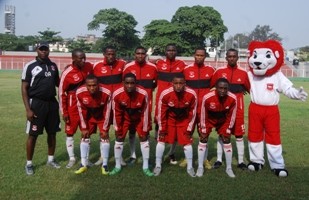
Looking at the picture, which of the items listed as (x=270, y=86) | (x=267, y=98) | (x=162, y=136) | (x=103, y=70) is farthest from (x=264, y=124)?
(x=103, y=70)

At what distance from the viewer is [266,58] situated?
6.97m

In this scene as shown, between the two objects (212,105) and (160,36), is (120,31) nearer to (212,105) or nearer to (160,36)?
(160,36)

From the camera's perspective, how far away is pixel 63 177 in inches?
250

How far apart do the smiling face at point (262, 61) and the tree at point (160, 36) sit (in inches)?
1945

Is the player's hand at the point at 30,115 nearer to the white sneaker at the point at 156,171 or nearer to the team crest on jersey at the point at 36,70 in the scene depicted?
the team crest on jersey at the point at 36,70

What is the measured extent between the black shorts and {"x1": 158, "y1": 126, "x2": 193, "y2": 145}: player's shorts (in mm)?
1874

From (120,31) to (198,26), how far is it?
1195cm

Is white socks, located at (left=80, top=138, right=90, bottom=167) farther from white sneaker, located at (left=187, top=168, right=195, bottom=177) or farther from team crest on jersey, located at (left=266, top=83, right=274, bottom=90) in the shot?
team crest on jersey, located at (left=266, top=83, right=274, bottom=90)

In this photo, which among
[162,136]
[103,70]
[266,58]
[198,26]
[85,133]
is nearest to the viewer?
[162,136]

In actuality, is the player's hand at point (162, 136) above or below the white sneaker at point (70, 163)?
above

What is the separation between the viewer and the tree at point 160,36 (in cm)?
5675

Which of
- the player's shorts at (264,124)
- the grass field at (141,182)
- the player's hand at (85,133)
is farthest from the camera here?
the player's shorts at (264,124)

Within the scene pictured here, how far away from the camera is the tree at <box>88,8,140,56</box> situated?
56938 millimetres

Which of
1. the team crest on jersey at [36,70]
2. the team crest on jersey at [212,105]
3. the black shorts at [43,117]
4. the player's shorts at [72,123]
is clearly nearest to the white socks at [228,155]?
the team crest on jersey at [212,105]
